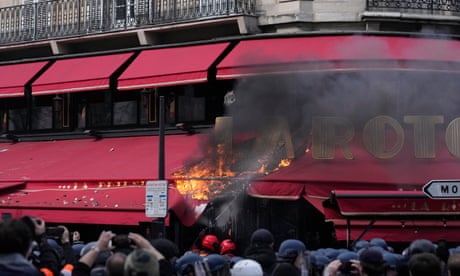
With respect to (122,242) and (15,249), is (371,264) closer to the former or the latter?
(122,242)

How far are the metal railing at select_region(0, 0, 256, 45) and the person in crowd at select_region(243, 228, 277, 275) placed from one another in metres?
7.77

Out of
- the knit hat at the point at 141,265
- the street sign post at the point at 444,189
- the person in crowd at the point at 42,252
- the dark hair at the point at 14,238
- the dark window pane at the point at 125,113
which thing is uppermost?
the dark hair at the point at 14,238

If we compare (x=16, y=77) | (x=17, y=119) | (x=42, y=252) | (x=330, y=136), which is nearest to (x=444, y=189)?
(x=42, y=252)

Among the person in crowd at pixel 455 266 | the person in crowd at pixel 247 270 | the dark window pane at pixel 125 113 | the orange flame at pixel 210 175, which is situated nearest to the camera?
the person in crowd at pixel 455 266

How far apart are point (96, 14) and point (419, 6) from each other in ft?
19.6

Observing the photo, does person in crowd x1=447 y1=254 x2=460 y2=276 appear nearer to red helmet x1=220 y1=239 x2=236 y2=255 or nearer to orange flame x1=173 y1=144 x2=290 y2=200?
red helmet x1=220 y1=239 x2=236 y2=255

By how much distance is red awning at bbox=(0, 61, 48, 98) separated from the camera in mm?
17391

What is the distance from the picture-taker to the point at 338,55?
1401 centimetres

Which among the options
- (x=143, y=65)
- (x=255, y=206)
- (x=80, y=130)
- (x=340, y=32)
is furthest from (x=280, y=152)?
(x=80, y=130)

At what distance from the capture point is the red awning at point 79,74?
16.3 metres

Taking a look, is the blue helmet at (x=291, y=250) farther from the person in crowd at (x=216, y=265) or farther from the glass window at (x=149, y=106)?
the glass window at (x=149, y=106)

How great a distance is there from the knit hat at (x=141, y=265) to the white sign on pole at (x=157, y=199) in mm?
6561

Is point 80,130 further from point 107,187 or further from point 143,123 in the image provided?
point 107,187

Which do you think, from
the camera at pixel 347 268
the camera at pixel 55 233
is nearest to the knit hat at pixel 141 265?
the camera at pixel 347 268
